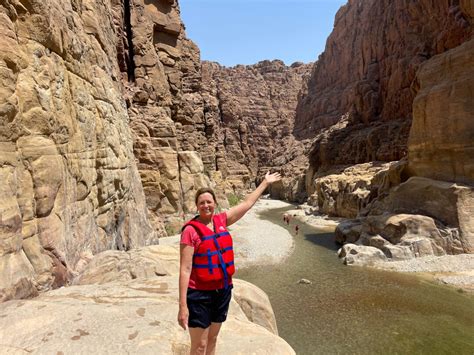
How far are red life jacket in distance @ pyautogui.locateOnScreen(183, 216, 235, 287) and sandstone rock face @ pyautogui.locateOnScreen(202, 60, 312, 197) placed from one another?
72.9m

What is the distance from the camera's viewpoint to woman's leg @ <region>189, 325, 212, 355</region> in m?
4.52

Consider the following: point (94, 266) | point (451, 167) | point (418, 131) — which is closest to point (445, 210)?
point (451, 167)

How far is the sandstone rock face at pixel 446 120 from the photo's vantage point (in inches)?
1005

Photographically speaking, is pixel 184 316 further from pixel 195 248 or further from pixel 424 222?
pixel 424 222

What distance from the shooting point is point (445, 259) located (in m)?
23.7

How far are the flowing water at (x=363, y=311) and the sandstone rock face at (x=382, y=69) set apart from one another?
38059 millimetres

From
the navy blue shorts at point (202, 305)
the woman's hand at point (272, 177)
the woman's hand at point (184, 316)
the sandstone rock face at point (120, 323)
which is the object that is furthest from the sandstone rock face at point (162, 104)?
the woman's hand at point (184, 316)

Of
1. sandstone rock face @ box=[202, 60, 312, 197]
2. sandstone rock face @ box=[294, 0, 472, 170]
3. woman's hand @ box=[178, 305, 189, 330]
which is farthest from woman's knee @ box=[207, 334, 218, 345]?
sandstone rock face @ box=[202, 60, 312, 197]

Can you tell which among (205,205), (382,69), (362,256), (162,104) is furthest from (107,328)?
(382,69)

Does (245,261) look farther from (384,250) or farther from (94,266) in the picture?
(94,266)

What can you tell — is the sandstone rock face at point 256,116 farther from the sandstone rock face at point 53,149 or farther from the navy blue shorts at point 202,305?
the navy blue shorts at point 202,305

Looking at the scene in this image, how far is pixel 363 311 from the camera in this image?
17.4m

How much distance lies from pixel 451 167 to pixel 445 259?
7660 mm

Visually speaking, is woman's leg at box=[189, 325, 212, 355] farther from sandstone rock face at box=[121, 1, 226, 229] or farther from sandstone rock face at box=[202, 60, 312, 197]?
sandstone rock face at box=[202, 60, 312, 197]
